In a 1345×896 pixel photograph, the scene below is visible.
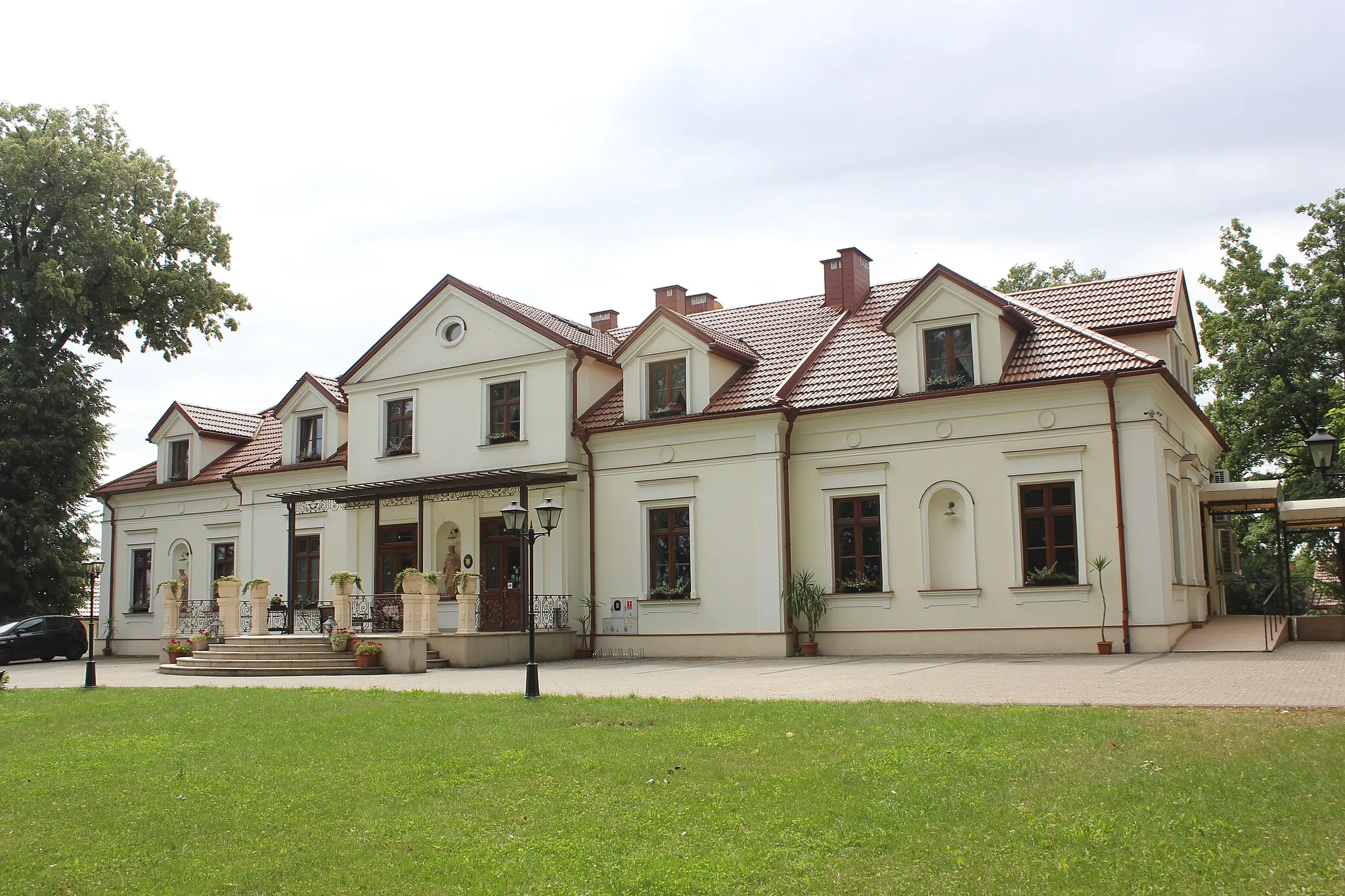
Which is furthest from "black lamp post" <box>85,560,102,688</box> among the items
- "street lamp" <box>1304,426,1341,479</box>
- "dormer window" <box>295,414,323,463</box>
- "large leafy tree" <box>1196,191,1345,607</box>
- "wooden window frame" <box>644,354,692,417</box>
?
"large leafy tree" <box>1196,191,1345,607</box>

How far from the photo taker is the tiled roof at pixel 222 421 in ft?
114

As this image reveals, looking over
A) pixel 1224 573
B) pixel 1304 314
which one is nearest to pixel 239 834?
pixel 1224 573

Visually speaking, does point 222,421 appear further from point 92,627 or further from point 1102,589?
point 1102,589

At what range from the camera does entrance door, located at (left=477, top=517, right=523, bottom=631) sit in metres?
24.3

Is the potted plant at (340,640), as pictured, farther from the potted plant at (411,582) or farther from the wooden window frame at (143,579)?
the wooden window frame at (143,579)

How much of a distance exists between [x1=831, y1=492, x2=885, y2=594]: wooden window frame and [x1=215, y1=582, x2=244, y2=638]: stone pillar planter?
43.2 ft

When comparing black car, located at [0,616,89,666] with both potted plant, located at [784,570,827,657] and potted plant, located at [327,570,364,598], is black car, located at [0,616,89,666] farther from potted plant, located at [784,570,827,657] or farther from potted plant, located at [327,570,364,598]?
potted plant, located at [784,570,827,657]

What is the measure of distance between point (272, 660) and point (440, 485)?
503 cm

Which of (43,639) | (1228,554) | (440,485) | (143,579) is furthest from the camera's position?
(143,579)

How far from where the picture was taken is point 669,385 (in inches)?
986

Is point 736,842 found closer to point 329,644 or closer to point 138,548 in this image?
point 329,644

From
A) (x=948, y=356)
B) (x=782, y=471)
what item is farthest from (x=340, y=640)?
(x=948, y=356)

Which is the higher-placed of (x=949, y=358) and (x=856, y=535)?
(x=949, y=358)

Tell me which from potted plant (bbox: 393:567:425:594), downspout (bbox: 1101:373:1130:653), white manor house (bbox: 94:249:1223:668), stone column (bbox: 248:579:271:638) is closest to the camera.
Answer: downspout (bbox: 1101:373:1130:653)
